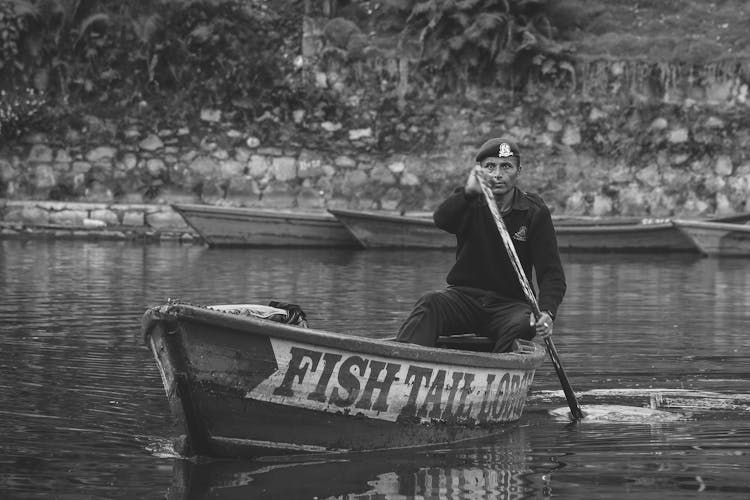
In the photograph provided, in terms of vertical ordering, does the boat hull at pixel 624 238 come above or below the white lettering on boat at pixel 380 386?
below

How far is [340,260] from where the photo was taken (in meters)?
21.5

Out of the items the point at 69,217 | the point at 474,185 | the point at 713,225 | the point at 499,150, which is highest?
the point at 499,150

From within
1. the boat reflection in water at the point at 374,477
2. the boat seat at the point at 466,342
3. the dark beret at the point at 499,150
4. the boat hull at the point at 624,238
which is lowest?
the boat hull at the point at 624,238

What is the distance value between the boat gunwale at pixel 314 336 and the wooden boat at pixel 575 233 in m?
15.8

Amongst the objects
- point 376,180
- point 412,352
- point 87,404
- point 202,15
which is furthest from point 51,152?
point 412,352

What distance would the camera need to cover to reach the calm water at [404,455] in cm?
651

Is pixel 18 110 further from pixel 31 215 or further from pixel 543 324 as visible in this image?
pixel 543 324

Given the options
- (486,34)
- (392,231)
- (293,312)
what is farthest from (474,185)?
(486,34)

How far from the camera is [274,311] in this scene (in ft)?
24.6

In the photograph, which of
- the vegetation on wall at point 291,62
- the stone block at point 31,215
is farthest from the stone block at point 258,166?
the stone block at point 31,215

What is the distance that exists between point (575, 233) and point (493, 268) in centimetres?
1496

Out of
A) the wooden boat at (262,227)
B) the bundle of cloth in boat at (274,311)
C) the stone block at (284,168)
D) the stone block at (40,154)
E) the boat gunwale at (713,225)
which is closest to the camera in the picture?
the bundle of cloth in boat at (274,311)

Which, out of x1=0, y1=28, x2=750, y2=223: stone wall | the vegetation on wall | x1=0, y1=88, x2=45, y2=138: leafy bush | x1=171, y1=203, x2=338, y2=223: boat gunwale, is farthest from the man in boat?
x1=0, y1=88, x2=45, y2=138: leafy bush

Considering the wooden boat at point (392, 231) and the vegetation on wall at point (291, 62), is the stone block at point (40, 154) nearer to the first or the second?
the vegetation on wall at point (291, 62)
